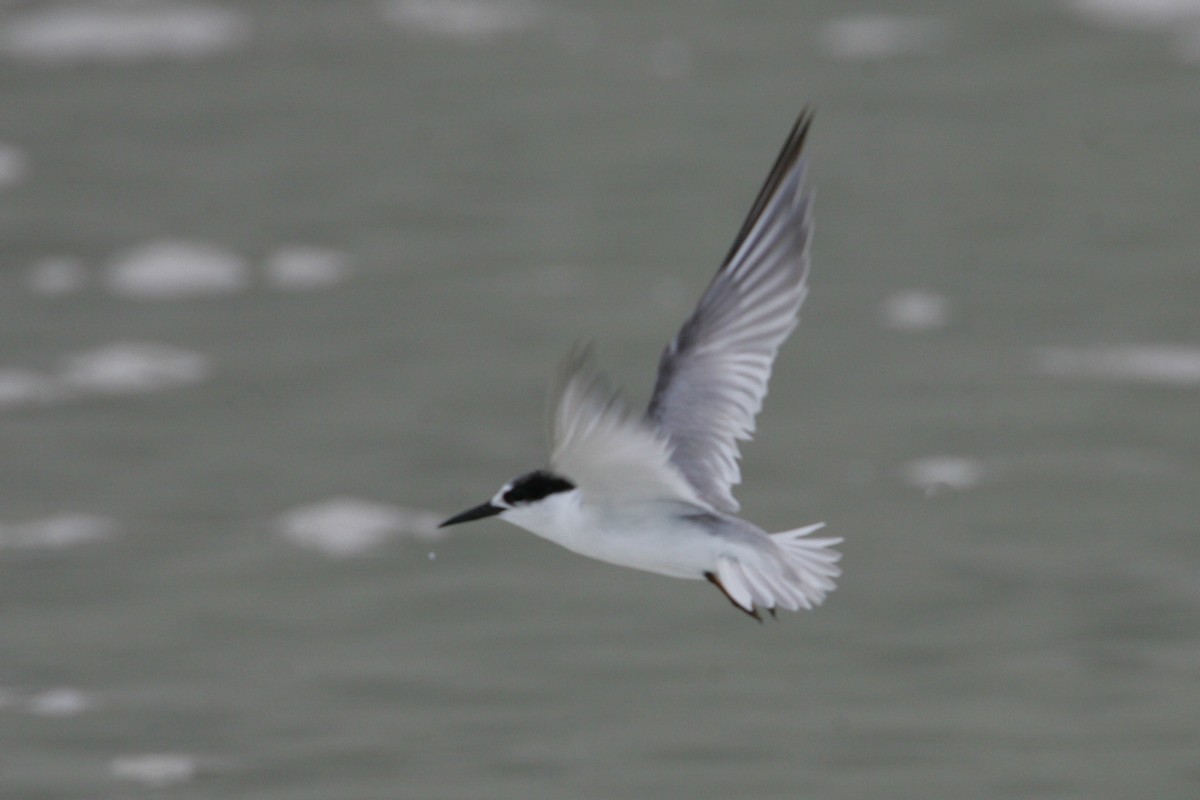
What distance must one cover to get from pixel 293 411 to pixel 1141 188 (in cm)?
258

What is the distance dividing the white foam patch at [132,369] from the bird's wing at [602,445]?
10.3 feet

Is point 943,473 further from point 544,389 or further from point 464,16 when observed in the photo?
point 464,16

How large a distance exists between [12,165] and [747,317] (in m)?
4.11

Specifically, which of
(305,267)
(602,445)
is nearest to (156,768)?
(602,445)

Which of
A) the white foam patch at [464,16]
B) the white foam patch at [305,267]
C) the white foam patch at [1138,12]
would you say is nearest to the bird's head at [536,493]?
the white foam patch at [305,267]

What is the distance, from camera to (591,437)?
2607 millimetres

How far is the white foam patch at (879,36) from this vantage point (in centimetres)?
736

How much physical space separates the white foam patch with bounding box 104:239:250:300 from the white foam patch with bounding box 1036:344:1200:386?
220cm

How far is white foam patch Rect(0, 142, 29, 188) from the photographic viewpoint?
22.5 ft

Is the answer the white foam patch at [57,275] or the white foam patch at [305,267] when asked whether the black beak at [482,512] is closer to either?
the white foam patch at [305,267]

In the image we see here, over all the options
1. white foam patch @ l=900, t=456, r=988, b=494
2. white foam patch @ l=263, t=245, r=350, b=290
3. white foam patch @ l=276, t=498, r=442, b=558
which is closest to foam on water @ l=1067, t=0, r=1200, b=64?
white foam patch @ l=900, t=456, r=988, b=494

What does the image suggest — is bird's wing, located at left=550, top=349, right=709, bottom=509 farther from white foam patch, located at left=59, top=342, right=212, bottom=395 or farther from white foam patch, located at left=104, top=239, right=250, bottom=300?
white foam patch, located at left=104, top=239, right=250, bottom=300

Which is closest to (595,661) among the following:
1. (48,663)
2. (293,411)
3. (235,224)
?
(48,663)

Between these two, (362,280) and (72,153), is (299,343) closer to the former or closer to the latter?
(362,280)
